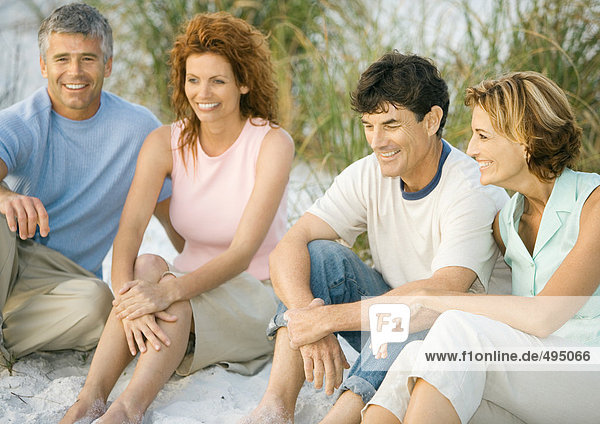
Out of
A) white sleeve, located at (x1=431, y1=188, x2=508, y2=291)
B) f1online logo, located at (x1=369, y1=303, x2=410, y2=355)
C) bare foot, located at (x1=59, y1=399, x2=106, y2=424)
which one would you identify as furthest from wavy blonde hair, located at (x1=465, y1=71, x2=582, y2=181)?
bare foot, located at (x1=59, y1=399, x2=106, y2=424)

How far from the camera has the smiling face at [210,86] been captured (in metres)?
2.52

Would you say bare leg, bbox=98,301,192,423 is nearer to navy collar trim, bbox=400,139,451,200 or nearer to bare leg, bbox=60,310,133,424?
bare leg, bbox=60,310,133,424

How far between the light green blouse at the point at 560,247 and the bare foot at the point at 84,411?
1.21 m

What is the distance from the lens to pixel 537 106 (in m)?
1.83

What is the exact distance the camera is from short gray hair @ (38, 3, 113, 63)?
258cm

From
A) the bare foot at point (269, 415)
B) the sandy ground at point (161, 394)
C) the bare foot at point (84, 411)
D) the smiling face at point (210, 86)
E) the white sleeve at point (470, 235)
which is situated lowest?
the sandy ground at point (161, 394)

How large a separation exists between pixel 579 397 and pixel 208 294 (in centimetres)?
121

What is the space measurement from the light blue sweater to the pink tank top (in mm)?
151

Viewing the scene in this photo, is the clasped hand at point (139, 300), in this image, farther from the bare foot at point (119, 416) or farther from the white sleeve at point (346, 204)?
the white sleeve at point (346, 204)

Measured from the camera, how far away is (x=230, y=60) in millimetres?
2543

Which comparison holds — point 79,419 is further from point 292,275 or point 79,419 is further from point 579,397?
point 579,397

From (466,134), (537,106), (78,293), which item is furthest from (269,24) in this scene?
(537,106)

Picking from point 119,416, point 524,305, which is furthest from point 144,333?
point 524,305

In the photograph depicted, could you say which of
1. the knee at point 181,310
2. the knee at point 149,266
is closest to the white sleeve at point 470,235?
the knee at point 181,310
